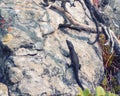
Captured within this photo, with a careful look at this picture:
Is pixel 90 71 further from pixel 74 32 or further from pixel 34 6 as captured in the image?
pixel 34 6

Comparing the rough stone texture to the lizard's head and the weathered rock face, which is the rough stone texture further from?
the lizard's head

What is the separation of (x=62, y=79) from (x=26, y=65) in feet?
2.06

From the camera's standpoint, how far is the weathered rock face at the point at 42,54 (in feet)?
15.5

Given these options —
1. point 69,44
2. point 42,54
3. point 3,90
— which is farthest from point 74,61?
point 3,90

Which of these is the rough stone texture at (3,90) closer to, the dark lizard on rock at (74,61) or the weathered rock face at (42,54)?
the weathered rock face at (42,54)

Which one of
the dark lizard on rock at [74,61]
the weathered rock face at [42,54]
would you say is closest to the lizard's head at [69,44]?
the dark lizard on rock at [74,61]

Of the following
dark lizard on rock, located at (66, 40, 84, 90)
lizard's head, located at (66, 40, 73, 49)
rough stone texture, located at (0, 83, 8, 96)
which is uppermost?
lizard's head, located at (66, 40, 73, 49)

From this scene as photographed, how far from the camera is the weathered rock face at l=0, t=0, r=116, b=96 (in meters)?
4.71

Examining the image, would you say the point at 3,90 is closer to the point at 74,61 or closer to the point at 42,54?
the point at 42,54

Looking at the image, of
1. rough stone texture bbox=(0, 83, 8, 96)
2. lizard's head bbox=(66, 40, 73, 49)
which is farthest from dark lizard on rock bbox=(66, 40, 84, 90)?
rough stone texture bbox=(0, 83, 8, 96)

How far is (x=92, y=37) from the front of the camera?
6199mm

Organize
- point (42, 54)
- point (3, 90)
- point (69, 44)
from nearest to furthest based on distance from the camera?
point (3, 90) < point (42, 54) < point (69, 44)

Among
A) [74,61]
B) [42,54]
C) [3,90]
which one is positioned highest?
[42,54]

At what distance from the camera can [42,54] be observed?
5141mm
